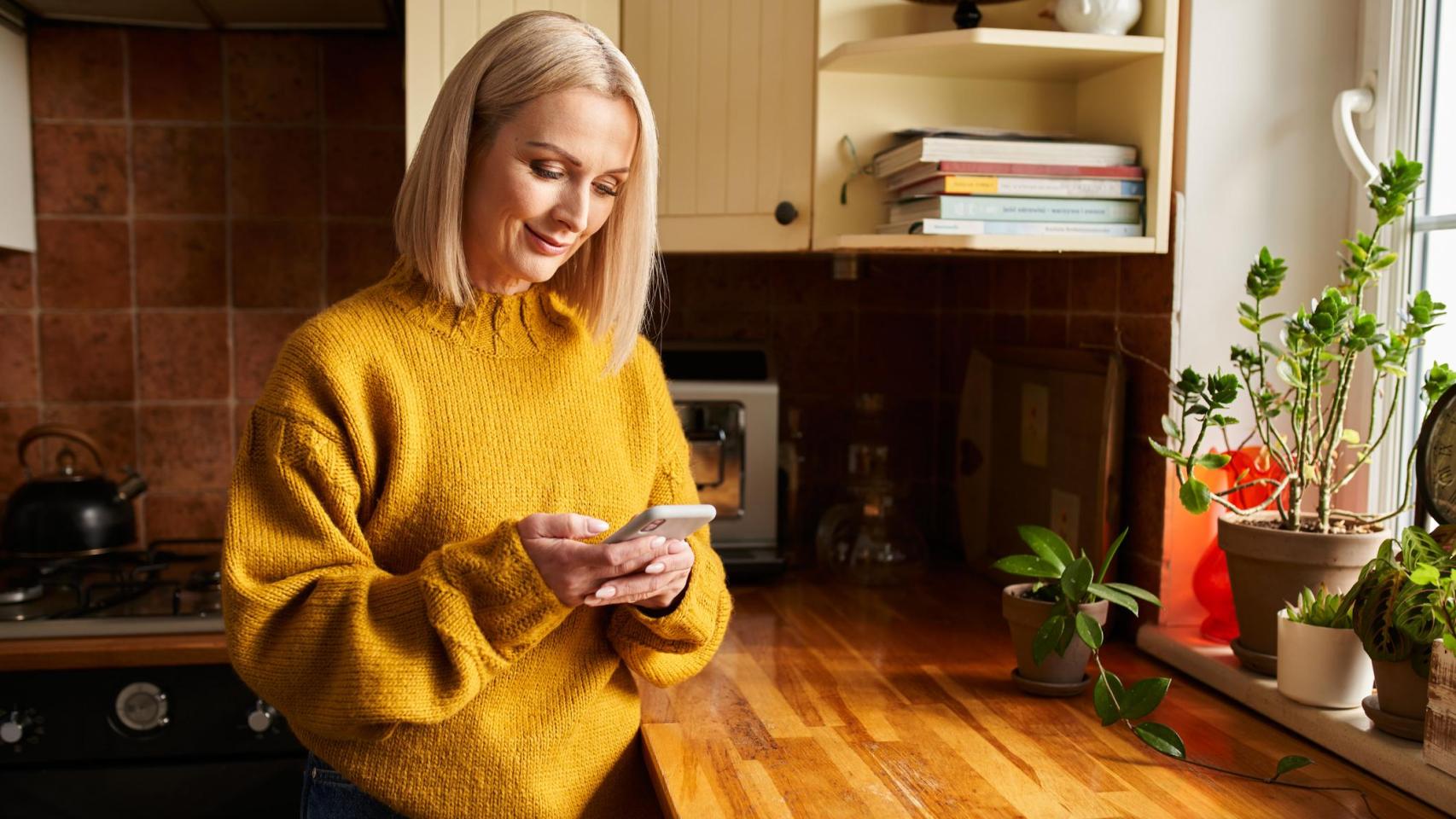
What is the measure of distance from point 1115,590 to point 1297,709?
211mm

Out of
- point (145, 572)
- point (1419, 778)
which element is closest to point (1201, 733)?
point (1419, 778)

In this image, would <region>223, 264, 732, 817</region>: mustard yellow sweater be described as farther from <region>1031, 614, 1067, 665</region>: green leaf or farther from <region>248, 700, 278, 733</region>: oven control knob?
<region>248, 700, 278, 733</region>: oven control knob

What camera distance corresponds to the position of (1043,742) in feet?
4.03

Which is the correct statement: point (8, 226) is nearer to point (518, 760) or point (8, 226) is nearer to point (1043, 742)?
point (518, 760)

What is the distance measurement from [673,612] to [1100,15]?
911 mm

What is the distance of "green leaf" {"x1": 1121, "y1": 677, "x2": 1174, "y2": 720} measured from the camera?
1222 millimetres

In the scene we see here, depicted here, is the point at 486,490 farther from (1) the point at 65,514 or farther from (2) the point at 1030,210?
(1) the point at 65,514

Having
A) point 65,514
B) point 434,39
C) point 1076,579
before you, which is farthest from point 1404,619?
point 65,514

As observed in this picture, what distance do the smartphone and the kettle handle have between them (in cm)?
128

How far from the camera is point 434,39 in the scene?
168 centimetres

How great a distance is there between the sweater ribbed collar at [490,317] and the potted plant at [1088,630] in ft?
1.78

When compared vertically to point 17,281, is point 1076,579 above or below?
below

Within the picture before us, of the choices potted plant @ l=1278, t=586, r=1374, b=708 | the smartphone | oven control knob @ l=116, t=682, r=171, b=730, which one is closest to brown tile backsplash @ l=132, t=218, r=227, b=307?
oven control knob @ l=116, t=682, r=171, b=730

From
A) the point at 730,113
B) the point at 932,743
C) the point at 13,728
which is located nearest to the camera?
the point at 932,743
